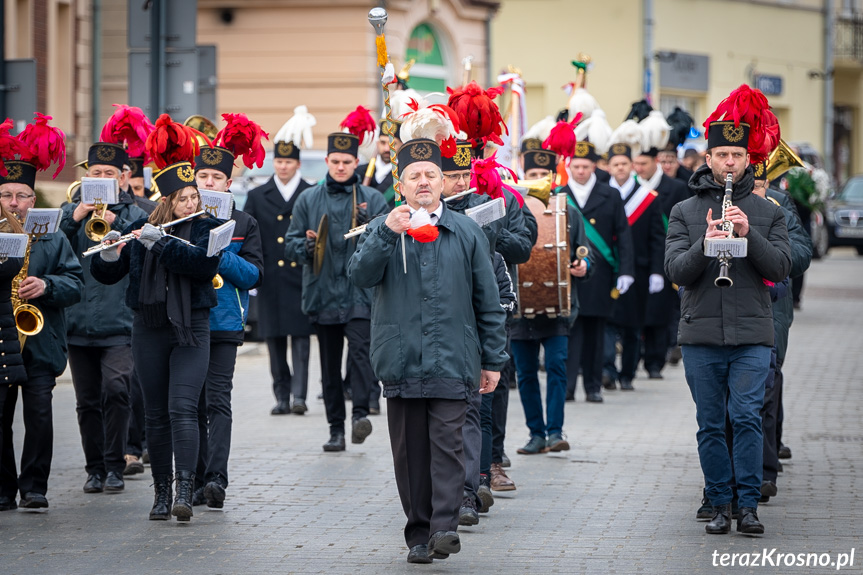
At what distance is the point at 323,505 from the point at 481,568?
1.82 metres

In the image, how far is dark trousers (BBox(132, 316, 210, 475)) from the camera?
8320 mm

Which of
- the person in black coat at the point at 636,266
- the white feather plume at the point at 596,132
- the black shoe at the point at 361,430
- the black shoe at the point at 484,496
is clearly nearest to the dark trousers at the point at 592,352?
the person in black coat at the point at 636,266

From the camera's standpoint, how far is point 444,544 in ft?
23.3

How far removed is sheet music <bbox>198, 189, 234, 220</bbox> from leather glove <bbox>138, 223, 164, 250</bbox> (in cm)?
45

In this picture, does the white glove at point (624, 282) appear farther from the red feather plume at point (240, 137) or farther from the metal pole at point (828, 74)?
the metal pole at point (828, 74)

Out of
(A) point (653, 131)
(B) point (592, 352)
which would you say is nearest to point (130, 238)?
(B) point (592, 352)

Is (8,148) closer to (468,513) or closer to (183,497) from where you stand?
(183,497)

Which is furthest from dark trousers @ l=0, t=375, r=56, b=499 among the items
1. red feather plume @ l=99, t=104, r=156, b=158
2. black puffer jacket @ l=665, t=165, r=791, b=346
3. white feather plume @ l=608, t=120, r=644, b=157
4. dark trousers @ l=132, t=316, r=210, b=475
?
white feather plume @ l=608, t=120, r=644, b=157

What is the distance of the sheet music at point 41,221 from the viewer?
8.73 meters

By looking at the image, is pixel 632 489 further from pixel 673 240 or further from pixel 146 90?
pixel 146 90

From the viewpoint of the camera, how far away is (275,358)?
13203 mm

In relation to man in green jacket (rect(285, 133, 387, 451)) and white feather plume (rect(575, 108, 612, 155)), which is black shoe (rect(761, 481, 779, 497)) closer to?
man in green jacket (rect(285, 133, 387, 451))

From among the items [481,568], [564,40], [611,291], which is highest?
[564,40]

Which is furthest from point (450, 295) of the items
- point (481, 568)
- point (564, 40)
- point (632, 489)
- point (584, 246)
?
point (564, 40)
